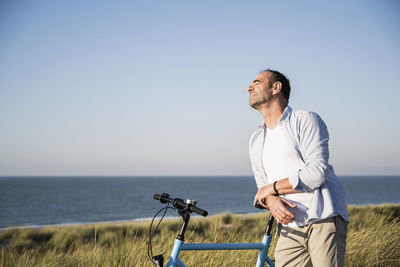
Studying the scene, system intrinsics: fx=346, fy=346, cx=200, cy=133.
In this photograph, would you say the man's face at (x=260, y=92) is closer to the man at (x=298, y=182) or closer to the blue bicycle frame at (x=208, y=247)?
the man at (x=298, y=182)

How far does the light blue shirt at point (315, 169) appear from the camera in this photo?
2.17 meters

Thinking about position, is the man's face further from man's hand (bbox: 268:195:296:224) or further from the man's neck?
man's hand (bbox: 268:195:296:224)

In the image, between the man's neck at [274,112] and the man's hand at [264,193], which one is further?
the man's neck at [274,112]

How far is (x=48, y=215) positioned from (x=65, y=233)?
28.4 metres

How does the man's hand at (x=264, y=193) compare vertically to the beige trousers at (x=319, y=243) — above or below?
above

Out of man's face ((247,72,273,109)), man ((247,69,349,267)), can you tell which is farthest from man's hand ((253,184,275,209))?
man's face ((247,72,273,109))

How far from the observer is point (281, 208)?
2.29m

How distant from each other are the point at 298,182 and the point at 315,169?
0.44 feet

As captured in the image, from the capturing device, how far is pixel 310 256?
236 cm

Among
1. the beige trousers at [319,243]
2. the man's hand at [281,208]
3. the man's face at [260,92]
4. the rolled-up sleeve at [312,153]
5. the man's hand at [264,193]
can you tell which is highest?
the man's face at [260,92]

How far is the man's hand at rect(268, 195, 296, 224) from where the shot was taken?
7.48 feet

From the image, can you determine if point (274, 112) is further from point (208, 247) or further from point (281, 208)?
point (208, 247)

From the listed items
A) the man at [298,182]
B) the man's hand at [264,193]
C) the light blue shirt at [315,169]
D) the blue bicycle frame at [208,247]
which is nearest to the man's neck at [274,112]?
the man at [298,182]

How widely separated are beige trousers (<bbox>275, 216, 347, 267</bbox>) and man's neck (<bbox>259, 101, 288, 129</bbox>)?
0.77 meters
